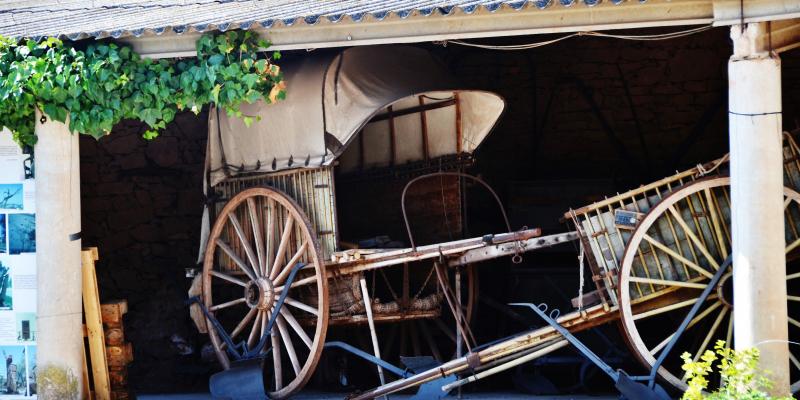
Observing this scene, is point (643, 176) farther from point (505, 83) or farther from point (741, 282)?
point (741, 282)

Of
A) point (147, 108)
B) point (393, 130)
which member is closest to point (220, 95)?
point (147, 108)

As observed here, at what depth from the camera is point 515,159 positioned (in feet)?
34.6

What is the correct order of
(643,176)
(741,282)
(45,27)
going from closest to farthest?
(741,282)
(45,27)
(643,176)

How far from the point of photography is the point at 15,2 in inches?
340

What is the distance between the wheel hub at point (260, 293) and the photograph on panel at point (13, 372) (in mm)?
1615

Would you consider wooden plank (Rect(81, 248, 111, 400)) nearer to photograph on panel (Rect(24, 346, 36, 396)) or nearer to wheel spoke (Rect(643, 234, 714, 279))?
photograph on panel (Rect(24, 346, 36, 396))

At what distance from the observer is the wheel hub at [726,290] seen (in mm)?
6797

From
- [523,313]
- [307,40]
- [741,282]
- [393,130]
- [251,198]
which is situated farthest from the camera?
[523,313]

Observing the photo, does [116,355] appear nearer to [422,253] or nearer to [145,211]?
[422,253]

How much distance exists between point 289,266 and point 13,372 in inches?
81.9

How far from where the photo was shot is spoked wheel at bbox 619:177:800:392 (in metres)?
6.82

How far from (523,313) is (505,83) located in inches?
93.5

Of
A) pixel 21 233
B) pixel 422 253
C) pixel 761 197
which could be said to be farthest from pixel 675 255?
pixel 21 233

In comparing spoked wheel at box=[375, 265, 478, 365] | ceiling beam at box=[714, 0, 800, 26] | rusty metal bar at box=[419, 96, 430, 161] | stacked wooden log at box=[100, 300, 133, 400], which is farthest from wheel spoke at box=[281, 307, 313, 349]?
ceiling beam at box=[714, 0, 800, 26]
